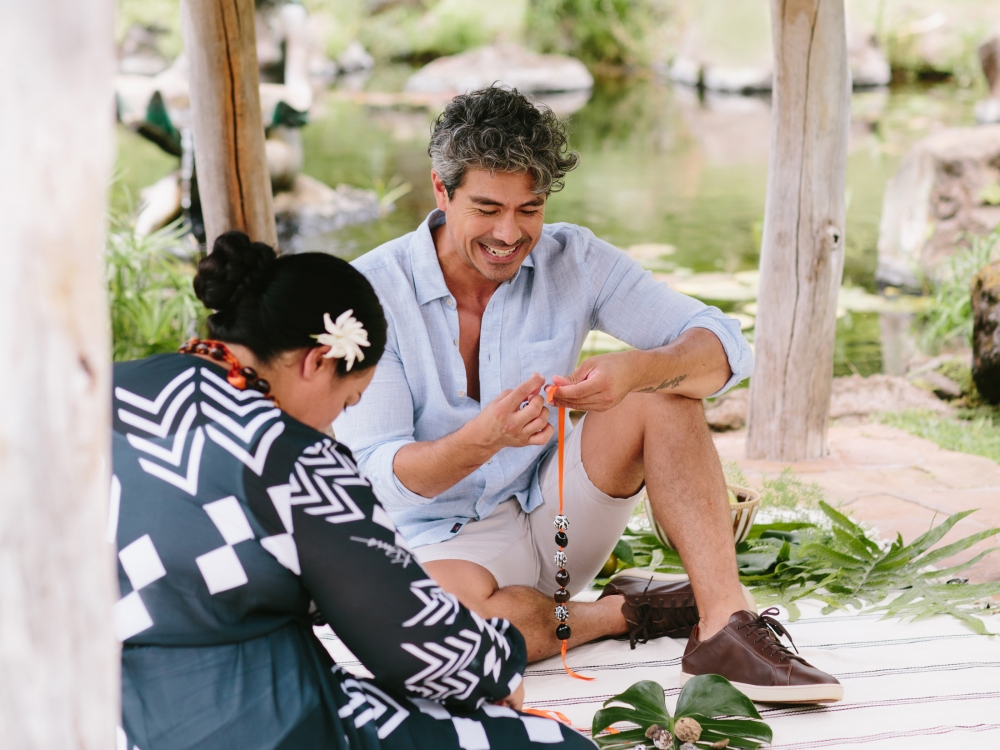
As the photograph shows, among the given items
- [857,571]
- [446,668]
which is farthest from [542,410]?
[857,571]

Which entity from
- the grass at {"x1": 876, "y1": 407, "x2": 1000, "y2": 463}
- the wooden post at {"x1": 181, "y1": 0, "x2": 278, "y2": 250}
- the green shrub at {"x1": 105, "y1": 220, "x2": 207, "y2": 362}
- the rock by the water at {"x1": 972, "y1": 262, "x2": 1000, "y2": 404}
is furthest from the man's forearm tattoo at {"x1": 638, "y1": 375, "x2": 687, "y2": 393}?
the green shrub at {"x1": 105, "y1": 220, "x2": 207, "y2": 362}

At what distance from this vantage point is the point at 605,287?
2.32 m

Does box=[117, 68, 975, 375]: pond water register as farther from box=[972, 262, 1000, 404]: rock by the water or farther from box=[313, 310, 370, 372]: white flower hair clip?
box=[313, 310, 370, 372]: white flower hair clip

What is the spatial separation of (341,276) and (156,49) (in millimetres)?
17699

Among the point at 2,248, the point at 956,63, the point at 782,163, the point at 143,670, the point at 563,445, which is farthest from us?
the point at 956,63

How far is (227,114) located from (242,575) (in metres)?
2.14

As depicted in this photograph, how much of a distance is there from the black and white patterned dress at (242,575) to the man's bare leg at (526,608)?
2.56ft

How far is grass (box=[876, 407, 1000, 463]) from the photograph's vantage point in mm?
3859

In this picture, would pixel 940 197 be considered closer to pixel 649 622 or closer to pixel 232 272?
pixel 649 622

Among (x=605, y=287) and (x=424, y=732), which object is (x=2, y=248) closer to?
(x=424, y=732)

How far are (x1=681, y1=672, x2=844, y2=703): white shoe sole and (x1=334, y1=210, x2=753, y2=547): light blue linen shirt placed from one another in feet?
1.91

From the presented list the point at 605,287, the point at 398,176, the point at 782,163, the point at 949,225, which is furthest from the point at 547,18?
the point at 605,287

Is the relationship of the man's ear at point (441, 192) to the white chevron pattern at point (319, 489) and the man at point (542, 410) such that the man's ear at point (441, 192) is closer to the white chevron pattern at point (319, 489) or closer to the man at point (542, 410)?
the man at point (542, 410)

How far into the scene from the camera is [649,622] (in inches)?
91.4
